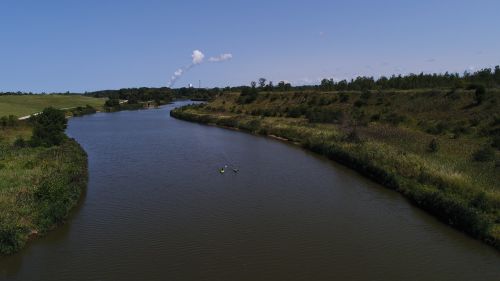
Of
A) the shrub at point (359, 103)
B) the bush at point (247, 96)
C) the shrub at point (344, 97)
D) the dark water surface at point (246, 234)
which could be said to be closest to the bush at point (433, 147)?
the dark water surface at point (246, 234)

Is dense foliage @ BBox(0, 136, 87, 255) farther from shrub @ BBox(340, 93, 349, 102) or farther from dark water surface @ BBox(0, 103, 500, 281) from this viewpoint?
shrub @ BBox(340, 93, 349, 102)

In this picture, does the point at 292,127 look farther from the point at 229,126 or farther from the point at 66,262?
the point at 66,262

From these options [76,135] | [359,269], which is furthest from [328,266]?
[76,135]

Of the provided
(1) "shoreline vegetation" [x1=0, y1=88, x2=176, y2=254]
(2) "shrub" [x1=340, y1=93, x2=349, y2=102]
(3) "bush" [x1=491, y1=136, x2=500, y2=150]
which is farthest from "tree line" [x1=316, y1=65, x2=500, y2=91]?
(1) "shoreline vegetation" [x1=0, y1=88, x2=176, y2=254]

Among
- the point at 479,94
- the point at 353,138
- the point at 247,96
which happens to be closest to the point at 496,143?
the point at 353,138

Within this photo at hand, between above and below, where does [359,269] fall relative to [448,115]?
below

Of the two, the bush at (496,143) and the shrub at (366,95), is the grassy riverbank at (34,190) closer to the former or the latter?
the bush at (496,143)
